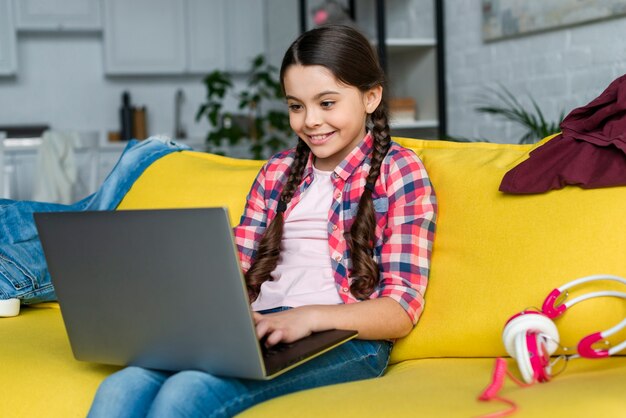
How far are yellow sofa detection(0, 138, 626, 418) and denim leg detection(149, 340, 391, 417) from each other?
4cm

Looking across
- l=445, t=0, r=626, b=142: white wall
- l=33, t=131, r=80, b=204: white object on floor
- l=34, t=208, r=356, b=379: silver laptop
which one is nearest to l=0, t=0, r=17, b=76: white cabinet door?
l=33, t=131, r=80, b=204: white object on floor

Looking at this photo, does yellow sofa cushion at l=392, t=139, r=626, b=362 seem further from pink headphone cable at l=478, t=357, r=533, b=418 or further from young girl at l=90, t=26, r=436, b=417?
pink headphone cable at l=478, t=357, r=533, b=418

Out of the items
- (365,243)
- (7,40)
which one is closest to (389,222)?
(365,243)

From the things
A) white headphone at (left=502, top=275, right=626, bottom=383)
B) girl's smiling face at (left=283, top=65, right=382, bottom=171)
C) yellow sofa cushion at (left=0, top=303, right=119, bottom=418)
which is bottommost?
yellow sofa cushion at (left=0, top=303, right=119, bottom=418)

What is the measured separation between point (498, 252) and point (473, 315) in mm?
118

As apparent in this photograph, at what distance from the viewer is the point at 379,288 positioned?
1.56m

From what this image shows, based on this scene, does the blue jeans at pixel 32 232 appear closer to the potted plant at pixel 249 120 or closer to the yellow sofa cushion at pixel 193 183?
the yellow sofa cushion at pixel 193 183

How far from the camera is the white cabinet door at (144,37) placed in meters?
5.85

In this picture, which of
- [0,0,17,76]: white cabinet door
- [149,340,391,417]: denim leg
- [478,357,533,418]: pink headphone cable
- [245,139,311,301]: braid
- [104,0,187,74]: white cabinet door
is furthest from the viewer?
[104,0,187,74]: white cabinet door

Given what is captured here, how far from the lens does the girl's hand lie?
130cm

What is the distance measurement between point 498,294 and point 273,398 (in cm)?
44

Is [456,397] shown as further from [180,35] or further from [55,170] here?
[180,35]

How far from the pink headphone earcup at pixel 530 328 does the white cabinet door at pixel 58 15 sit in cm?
508

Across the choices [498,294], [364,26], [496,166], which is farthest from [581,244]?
[364,26]
